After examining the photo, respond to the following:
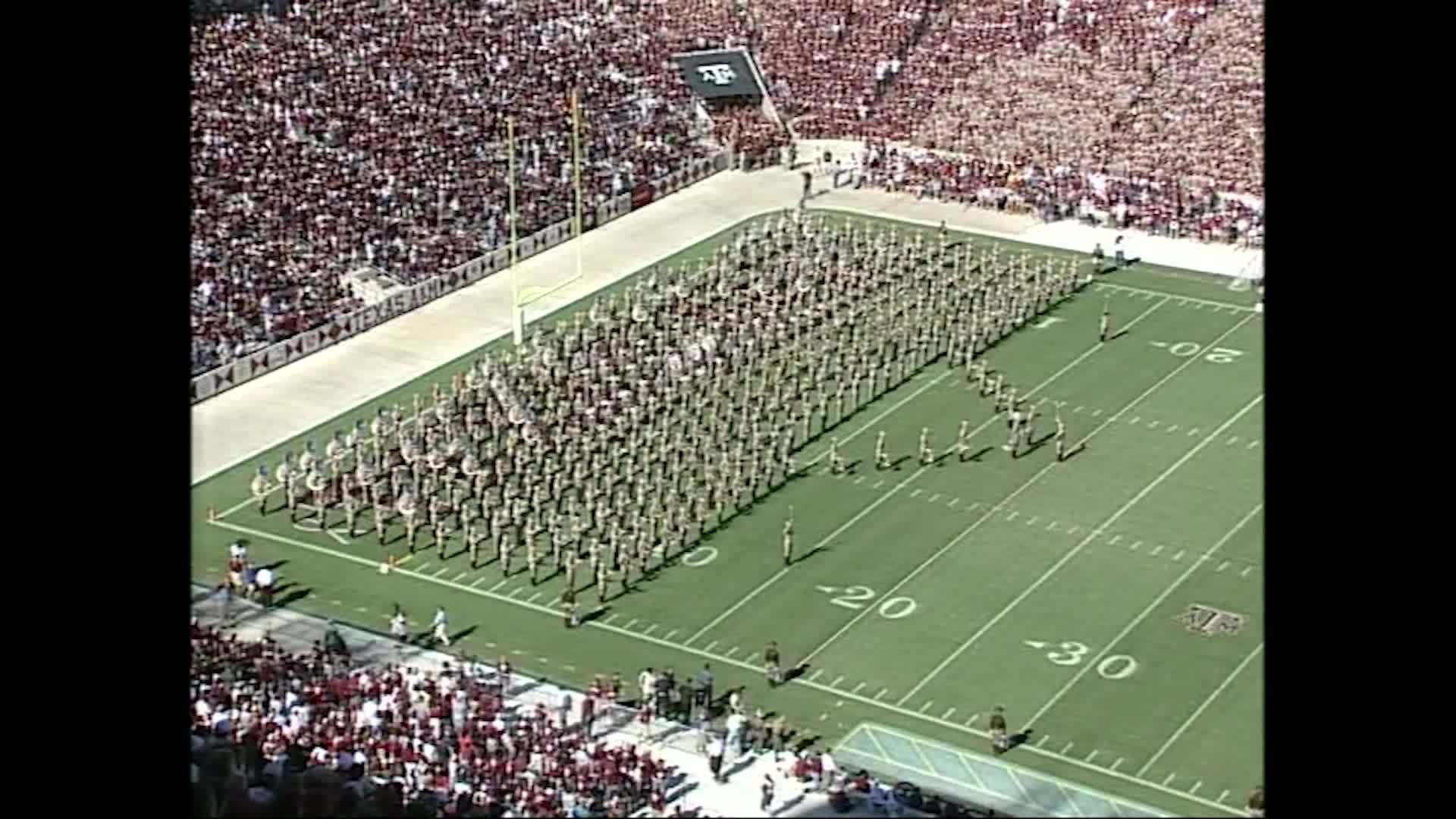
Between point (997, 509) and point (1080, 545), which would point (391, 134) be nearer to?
point (997, 509)

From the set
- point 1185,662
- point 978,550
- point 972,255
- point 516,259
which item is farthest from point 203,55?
point 1185,662

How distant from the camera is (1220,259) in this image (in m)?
36.7

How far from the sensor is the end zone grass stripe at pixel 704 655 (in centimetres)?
2183

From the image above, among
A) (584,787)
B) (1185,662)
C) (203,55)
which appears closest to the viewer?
(584,787)

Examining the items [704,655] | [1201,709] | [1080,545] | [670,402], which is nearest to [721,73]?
[670,402]

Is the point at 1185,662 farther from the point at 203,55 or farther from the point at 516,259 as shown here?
the point at 203,55

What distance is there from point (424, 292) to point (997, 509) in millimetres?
10161

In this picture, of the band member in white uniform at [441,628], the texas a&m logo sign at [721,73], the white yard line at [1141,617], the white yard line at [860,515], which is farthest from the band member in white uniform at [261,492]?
the texas a&m logo sign at [721,73]

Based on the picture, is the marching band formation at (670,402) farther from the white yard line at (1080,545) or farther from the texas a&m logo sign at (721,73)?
the texas a&m logo sign at (721,73)

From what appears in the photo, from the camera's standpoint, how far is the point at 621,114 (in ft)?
138
